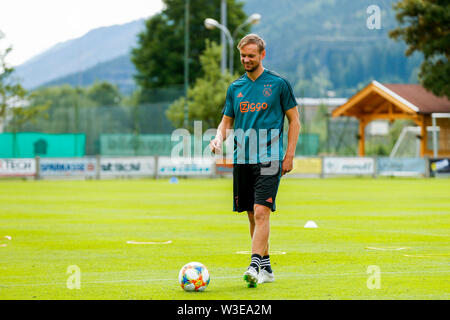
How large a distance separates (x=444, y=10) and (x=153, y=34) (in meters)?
39.9

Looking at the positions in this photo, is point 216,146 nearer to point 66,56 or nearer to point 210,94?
point 210,94

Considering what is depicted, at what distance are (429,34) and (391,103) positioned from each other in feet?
20.2

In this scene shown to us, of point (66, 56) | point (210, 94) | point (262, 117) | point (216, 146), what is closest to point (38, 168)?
point (210, 94)

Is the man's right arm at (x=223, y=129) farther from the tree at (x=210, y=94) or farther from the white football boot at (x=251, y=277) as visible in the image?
the tree at (x=210, y=94)

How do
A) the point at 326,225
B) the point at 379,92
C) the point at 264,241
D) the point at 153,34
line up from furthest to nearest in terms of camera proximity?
1. the point at 153,34
2. the point at 379,92
3. the point at 326,225
4. the point at 264,241

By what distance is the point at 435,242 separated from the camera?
44.3ft

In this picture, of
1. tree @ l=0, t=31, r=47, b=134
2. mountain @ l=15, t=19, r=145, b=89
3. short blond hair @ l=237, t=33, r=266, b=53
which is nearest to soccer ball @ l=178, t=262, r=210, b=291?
short blond hair @ l=237, t=33, r=266, b=53

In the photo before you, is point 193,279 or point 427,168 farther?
point 427,168

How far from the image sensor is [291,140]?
29.7ft

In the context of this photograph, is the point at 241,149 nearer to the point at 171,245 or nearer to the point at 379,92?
the point at 171,245

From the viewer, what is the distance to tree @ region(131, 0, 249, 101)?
268 ft
